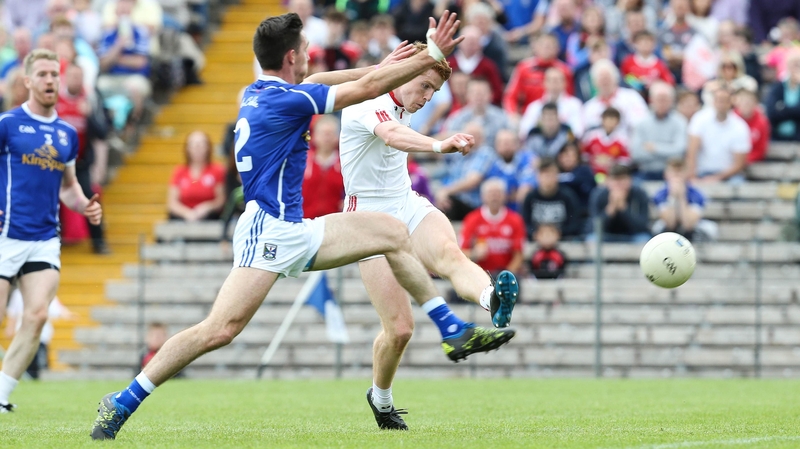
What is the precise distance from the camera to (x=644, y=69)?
19.1 m

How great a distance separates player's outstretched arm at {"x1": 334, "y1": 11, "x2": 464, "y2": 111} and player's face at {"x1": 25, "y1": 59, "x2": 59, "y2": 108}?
4219 millimetres

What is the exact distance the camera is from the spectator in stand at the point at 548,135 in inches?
690

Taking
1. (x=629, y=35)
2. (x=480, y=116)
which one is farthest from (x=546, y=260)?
(x=629, y=35)

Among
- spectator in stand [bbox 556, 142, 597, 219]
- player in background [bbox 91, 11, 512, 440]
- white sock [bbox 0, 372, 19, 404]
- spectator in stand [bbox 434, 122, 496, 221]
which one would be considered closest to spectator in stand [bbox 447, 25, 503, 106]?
spectator in stand [bbox 434, 122, 496, 221]

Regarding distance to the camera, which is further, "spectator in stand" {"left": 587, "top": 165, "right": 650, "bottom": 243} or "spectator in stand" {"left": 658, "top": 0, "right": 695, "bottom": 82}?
"spectator in stand" {"left": 658, "top": 0, "right": 695, "bottom": 82}

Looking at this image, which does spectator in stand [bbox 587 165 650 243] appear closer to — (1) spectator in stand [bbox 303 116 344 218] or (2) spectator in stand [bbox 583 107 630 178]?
(2) spectator in stand [bbox 583 107 630 178]

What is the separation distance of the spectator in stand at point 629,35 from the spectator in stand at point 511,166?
Result: 9.27 feet

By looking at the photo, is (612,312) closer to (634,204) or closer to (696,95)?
(634,204)

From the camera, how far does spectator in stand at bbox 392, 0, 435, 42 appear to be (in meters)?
19.8

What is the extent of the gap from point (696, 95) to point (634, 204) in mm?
2880

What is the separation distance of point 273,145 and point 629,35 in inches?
499

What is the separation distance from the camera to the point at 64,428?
9125 mm

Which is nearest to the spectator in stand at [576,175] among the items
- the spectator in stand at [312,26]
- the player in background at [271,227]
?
the spectator in stand at [312,26]

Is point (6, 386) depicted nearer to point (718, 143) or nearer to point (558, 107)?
point (558, 107)
